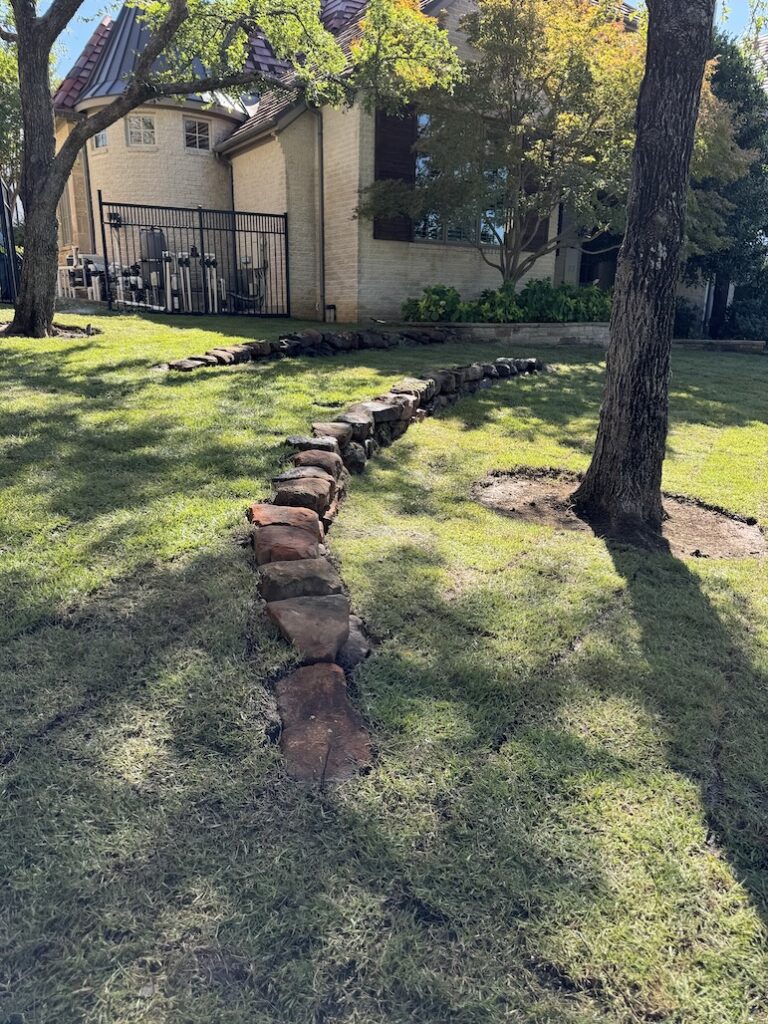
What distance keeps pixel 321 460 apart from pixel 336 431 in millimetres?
588

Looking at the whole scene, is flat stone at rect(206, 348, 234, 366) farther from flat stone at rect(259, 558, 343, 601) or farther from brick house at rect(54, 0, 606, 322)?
brick house at rect(54, 0, 606, 322)

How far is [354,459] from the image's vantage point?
4.03m

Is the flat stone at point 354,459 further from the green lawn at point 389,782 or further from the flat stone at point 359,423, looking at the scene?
the green lawn at point 389,782

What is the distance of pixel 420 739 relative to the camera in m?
1.87

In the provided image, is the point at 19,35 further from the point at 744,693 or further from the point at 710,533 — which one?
the point at 744,693

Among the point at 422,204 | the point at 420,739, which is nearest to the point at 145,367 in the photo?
the point at 420,739

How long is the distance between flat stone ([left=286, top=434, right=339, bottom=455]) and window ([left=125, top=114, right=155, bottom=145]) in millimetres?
13851

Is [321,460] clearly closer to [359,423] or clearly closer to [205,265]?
[359,423]

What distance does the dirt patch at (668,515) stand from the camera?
3.44 meters

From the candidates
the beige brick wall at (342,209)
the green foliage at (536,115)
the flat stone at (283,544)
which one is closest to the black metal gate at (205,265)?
the beige brick wall at (342,209)

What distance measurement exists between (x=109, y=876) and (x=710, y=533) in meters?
3.25

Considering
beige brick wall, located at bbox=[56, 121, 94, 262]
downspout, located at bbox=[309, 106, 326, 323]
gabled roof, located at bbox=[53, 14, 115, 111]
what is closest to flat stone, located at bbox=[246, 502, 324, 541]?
downspout, located at bbox=[309, 106, 326, 323]

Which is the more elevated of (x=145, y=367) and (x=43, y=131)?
(x=43, y=131)

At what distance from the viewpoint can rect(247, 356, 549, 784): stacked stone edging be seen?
180cm
